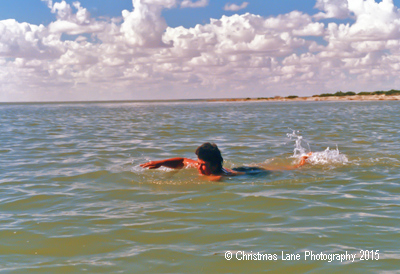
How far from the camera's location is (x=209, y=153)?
8.73 m

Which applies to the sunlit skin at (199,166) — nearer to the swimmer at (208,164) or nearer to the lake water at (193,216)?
the swimmer at (208,164)

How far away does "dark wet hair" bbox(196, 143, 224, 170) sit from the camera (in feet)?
28.3

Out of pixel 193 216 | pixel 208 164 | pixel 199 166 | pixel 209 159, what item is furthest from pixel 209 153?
pixel 193 216

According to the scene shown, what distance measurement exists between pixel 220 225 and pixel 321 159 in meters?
6.15

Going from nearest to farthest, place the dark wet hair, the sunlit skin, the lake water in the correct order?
the lake water → the dark wet hair → the sunlit skin

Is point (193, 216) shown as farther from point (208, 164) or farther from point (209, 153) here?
point (208, 164)

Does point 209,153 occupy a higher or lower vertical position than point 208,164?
higher

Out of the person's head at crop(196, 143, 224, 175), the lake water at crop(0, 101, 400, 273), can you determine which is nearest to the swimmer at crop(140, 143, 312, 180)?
the person's head at crop(196, 143, 224, 175)

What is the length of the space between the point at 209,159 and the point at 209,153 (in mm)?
178

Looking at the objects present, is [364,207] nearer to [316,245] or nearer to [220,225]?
[316,245]

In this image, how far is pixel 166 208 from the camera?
6754mm

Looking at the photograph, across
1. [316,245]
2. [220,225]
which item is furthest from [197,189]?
[316,245]

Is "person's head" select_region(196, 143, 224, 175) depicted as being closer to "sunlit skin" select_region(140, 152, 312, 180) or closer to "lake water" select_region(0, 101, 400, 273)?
"sunlit skin" select_region(140, 152, 312, 180)

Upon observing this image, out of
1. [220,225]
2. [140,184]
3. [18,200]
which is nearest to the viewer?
[220,225]
